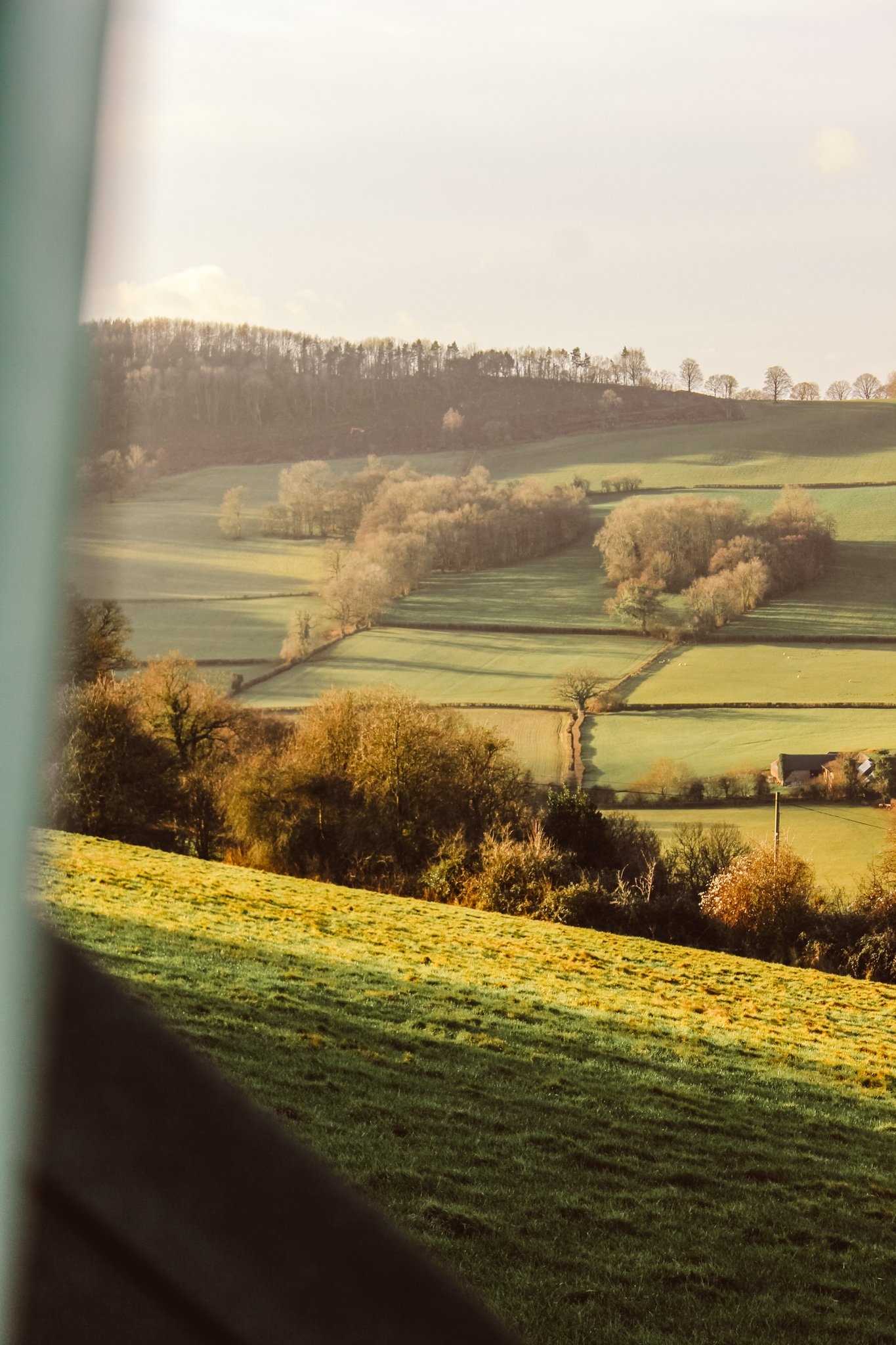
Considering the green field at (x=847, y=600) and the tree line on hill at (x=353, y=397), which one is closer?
the green field at (x=847, y=600)

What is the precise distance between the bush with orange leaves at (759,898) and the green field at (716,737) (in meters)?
5.81

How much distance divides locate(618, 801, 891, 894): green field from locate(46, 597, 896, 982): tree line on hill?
1.95 feet

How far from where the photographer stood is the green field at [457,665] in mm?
32000

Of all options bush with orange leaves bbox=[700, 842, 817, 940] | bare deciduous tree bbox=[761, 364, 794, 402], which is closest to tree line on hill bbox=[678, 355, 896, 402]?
bare deciduous tree bbox=[761, 364, 794, 402]

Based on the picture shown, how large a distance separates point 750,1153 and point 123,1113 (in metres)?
4.09

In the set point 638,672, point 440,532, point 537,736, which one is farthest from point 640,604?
point 440,532

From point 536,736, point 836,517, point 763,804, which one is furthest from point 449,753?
point 836,517

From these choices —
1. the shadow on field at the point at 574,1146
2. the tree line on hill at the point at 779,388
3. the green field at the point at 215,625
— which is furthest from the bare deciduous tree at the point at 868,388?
the shadow on field at the point at 574,1146

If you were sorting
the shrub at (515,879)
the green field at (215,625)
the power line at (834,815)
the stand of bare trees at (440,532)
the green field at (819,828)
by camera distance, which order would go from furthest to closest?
the stand of bare trees at (440,532) → the green field at (215,625) → the power line at (834,815) → the green field at (819,828) → the shrub at (515,879)

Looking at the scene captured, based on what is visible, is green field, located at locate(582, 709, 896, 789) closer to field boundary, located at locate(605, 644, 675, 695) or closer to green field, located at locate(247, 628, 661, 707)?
field boundary, located at locate(605, 644, 675, 695)

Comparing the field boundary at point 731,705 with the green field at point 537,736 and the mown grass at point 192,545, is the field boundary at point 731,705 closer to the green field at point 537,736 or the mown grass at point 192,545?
the green field at point 537,736

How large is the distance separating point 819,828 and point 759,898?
4.86 m

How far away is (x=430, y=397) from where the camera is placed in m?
39.0

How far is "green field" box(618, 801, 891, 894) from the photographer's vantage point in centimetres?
2473
